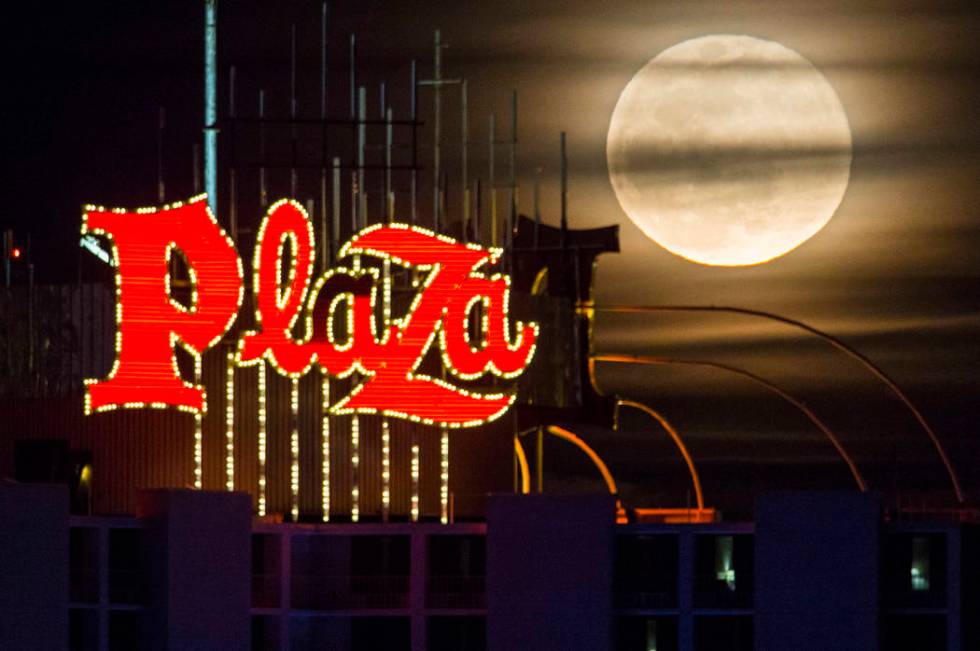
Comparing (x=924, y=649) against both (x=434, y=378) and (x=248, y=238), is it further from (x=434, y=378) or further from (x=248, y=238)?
(x=248, y=238)

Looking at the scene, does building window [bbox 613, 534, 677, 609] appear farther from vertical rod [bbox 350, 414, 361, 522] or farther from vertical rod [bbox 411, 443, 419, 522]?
vertical rod [bbox 350, 414, 361, 522]

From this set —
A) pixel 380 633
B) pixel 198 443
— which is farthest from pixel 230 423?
pixel 380 633

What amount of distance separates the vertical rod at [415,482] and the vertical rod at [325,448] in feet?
8.71

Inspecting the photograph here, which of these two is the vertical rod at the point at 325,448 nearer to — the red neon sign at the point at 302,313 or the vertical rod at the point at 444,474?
the red neon sign at the point at 302,313

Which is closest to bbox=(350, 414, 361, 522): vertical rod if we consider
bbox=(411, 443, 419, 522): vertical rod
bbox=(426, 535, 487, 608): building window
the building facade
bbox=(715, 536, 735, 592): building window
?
the building facade

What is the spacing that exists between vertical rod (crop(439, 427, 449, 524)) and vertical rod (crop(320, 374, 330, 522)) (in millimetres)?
3562

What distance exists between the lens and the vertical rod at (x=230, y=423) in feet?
269

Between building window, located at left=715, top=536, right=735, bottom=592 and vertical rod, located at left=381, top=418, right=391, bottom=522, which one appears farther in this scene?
vertical rod, located at left=381, top=418, right=391, bottom=522

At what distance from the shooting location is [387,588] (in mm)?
80312

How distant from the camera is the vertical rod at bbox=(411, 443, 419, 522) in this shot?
81.8m

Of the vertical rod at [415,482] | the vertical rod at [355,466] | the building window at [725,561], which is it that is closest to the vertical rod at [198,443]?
the vertical rod at [355,466]

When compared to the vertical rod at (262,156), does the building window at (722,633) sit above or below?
below

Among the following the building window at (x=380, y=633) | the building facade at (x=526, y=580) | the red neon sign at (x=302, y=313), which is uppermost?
the red neon sign at (x=302, y=313)

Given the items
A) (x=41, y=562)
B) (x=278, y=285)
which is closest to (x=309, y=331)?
(x=278, y=285)
